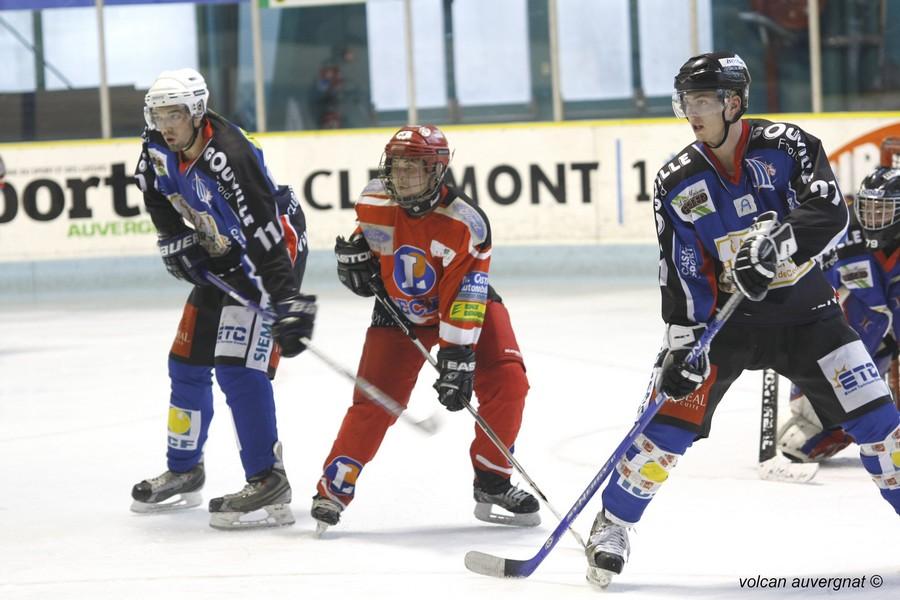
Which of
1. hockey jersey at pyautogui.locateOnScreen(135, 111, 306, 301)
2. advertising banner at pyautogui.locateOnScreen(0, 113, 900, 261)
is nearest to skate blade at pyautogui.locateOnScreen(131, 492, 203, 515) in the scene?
hockey jersey at pyautogui.locateOnScreen(135, 111, 306, 301)

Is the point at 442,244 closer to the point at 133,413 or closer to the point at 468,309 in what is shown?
the point at 468,309

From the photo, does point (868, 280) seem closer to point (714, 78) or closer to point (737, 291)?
point (737, 291)

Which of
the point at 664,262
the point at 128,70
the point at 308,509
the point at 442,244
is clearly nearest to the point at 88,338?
the point at 128,70

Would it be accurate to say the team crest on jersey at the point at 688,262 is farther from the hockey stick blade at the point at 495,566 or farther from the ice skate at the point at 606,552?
the hockey stick blade at the point at 495,566

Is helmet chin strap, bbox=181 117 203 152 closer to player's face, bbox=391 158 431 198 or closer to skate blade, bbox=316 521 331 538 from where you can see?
player's face, bbox=391 158 431 198

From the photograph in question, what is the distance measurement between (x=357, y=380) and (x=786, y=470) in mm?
1340

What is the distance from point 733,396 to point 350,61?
5.65 metres

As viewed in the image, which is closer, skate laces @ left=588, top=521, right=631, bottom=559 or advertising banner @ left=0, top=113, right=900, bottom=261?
skate laces @ left=588, top=521, right=631, bottom=559

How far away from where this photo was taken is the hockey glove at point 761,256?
2.81 meters

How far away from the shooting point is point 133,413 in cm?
548

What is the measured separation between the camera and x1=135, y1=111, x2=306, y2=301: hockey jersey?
3.68 meters

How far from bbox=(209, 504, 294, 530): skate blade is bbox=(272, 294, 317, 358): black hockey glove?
0.48 metres

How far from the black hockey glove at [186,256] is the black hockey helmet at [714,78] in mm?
1449

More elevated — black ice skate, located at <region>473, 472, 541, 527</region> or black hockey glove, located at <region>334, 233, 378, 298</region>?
black hockey glove, located at <region>334, 233, 378, 298</region>
